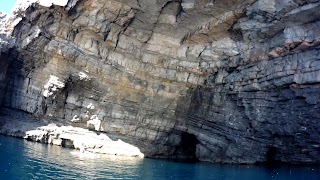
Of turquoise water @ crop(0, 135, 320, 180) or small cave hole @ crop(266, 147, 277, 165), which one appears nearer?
turquoise water @ crop(0, 135, 320, 180)

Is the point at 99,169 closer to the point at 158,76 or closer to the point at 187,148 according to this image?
the point at 158,76

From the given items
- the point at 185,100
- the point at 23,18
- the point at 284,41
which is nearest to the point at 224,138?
the point at 185,100

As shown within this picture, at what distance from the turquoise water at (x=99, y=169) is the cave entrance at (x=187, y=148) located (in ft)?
19.6

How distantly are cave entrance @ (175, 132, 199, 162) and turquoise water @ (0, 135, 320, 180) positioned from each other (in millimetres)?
5975

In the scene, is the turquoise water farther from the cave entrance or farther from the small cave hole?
the cave entrance

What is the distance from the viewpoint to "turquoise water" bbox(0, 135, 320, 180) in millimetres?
20797

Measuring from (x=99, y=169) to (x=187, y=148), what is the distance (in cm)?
1582

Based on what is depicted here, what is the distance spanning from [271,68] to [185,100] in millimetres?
10276

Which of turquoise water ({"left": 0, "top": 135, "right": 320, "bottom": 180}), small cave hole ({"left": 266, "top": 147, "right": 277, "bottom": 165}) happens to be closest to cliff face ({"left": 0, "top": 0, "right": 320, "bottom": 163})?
small cave hole ({"left": 266, "top": 147, "right": 277, "bottom": 165})

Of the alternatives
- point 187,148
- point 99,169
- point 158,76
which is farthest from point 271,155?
point 99,169

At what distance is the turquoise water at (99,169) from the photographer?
20797 millimetres

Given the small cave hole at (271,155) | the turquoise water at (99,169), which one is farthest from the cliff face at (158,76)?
the turquoise water at (99,169)

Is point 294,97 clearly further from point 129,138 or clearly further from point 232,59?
point 129,138

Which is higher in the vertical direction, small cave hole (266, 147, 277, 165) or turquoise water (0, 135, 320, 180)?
small cave hole (266, 147, 277, 165)
